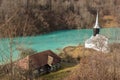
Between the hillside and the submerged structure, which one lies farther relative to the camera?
the hillside

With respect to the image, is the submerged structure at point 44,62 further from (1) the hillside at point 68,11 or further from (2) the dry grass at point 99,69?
(1) the hillside at point 68,11

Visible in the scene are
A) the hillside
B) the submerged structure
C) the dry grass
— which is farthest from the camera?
the hillside

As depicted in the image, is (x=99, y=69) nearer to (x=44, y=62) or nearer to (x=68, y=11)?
(x=44, y=62)

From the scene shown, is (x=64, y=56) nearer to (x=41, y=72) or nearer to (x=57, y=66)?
(x=57, y=66)

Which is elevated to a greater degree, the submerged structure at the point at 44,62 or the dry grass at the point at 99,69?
the dry grass at the point at 99,69

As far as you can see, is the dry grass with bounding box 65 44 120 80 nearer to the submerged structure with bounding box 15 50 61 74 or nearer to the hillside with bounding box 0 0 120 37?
the submerged structure with bounding box 15 50 61 74

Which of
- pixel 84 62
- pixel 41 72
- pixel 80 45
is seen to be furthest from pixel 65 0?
pixel 84 62

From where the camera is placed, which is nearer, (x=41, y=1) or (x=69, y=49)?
(x=69, y=49)

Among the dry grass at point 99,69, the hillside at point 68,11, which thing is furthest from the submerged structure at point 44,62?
the hillside at point 68,11

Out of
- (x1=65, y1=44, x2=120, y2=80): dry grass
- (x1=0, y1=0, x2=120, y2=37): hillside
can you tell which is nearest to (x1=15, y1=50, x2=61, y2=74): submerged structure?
(x1=65, y1=44, x2=120, y2=80): dry grass

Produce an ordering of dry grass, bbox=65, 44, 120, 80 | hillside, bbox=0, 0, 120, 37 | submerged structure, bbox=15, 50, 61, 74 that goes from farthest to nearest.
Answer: hillside, bbox=0, 0, 120, 37 → submerged structure, bbox=15, 50, 61, 74 → dry grass, bbox=65, 44, 120, 80

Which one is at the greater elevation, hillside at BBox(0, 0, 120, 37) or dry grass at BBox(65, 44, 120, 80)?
dry grass at BBox(65, 44, 120, 80)
